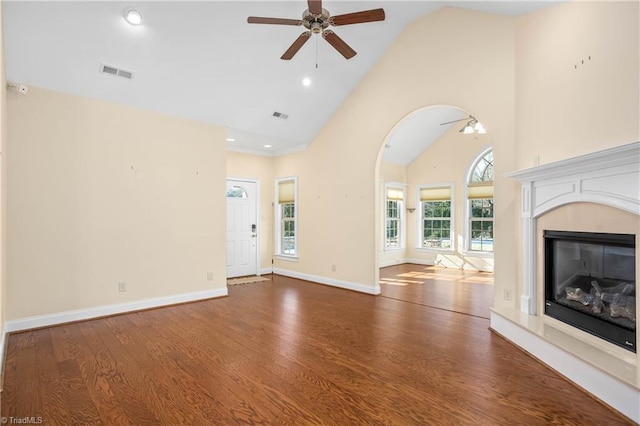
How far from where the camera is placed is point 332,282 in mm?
6012

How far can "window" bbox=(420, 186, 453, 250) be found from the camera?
27.6 ft

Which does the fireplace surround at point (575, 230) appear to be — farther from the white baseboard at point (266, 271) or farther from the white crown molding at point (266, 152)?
the white baseboard at point (266, 271)

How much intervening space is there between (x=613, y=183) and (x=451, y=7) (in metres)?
3.20

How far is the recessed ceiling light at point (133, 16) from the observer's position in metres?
3.28

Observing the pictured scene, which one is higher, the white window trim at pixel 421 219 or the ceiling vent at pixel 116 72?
the ceiling vent at pixel 116 72

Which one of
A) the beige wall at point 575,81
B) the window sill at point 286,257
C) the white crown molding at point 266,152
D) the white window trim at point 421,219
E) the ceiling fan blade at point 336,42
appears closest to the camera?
the beige wall at point 575,81

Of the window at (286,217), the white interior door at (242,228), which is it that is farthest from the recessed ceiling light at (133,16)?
the window at (286,217)

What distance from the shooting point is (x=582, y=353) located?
2449 millimetres

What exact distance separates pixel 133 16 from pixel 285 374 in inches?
153

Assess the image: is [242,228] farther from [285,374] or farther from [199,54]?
[285,374]

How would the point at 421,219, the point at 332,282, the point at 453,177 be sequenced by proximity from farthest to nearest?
1. the point at 421,219
2. the point at 453,177
3. the point at 332,282

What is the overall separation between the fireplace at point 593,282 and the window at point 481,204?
15.8 ft

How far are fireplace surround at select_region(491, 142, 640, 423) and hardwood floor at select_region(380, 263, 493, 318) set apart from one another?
39.0 inches

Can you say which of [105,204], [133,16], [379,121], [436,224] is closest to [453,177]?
[436,224]
